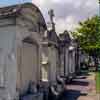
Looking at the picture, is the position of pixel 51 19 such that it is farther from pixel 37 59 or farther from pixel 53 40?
pixel 37 59

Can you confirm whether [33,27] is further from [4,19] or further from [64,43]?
[64,43]

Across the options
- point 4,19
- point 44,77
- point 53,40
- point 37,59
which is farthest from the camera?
point 53,40

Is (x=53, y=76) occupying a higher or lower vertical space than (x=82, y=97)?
higher

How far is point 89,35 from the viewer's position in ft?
103

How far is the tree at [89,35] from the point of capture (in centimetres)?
3053

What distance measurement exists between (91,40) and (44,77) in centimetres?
2248

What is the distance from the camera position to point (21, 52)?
7.44 meters

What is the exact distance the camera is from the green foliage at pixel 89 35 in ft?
100

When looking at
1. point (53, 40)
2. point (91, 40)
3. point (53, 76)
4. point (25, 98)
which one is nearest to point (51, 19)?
point (53, 40)

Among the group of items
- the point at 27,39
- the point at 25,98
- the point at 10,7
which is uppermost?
the point at 10,7

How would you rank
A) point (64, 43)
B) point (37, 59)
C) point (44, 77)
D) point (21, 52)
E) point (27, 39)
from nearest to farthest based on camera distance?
point (21, 52) → point (27, 39) → point (37, 59) → point (44, 77) → point (64, 43)

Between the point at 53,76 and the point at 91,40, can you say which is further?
the point at 91,40

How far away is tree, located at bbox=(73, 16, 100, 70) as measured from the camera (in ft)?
100

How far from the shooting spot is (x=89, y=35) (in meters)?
31.5
